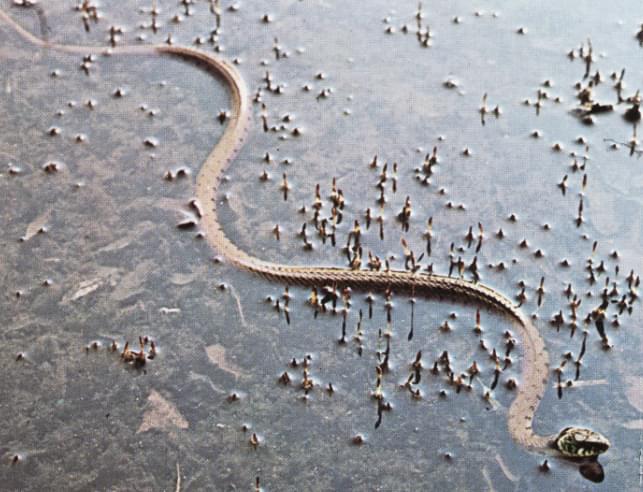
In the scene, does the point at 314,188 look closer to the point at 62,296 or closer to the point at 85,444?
the point at 62,296

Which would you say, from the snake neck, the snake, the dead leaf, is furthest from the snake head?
the dead leaf

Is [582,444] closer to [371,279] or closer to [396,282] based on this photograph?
[396,282]

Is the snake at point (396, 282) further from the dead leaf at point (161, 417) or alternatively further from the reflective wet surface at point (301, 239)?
the dead leaf at point (161, 417)

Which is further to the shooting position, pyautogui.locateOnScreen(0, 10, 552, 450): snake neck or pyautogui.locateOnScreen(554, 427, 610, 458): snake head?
pyautogui.locateOnScreen(0, 10, 552, 450): snake neck

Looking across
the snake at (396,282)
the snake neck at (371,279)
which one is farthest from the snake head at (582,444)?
the snake neck at (371,279)

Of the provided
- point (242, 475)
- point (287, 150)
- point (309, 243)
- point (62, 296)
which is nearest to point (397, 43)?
point (287, 150)

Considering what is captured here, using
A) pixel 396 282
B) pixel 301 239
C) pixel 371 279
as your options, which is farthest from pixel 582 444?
pixel 301 239

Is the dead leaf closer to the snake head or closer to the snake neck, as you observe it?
the snake neck
